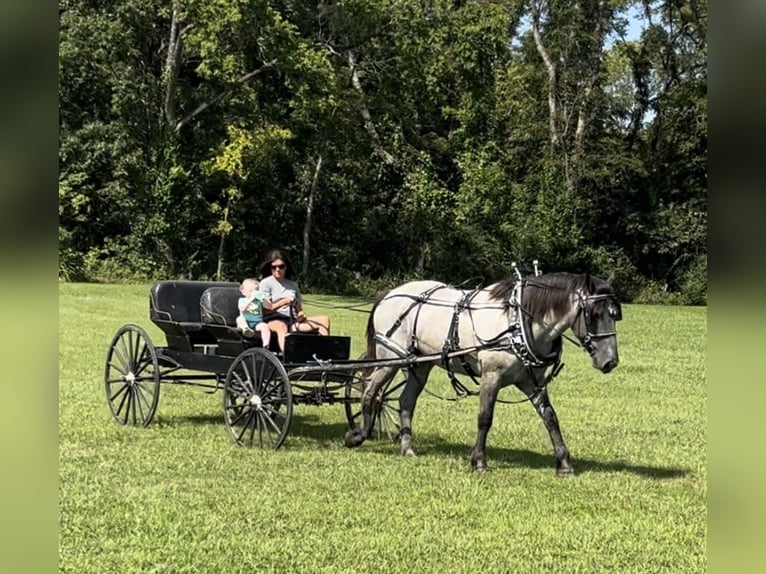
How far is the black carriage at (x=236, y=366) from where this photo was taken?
327 inches

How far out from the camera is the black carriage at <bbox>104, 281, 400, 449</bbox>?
8312 mm

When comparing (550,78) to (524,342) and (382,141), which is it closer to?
(382,141)

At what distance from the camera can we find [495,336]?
7754mm

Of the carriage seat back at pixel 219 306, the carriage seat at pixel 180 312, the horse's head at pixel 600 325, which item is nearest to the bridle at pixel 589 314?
the horse's head at pixel 600 325

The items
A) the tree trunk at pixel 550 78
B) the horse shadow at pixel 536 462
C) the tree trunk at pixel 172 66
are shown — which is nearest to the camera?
the horse shadow at pixel 536 462

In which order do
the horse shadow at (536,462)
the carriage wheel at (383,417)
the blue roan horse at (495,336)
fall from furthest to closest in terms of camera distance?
the carriage wheel at (383,417), the horse shadow at (536,462), the blue roan horse at (495,336)

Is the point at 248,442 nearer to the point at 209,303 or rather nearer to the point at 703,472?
the point at 209,303

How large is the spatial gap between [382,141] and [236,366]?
28.4 m

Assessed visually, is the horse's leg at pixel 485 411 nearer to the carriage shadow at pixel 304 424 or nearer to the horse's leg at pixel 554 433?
the horse's leg at pixel 554 433

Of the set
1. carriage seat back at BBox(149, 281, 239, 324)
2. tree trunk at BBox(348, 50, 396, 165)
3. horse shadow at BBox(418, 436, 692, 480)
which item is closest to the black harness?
horse shadow at BBox(418, 436, 692, 480)

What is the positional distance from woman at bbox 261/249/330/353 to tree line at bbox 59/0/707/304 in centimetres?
2243

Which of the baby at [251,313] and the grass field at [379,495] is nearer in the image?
the grass field at [379,495]

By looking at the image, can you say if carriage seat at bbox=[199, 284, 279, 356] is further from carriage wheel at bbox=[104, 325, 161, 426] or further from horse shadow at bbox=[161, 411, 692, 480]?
horse shadow at bbox=[161, 411, 692, 480]
